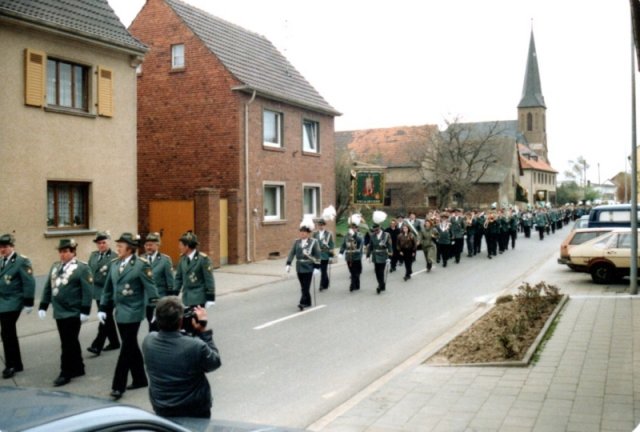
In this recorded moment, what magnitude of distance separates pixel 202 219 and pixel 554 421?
15.8m

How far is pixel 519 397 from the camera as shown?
675 centimetres

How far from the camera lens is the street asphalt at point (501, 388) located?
6.02m

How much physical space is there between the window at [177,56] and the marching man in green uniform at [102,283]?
14.7 meters

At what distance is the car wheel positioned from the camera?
16.9 metres

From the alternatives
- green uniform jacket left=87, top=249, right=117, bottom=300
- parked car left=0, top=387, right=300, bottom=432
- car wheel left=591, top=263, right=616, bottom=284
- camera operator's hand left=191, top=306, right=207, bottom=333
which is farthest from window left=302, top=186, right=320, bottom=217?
parked car left=0, top=387, right=300, bottom=432

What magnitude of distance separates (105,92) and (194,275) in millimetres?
9362

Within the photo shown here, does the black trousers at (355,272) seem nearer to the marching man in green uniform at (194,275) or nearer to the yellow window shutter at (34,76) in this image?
the marching man in green uniform at (194,275)

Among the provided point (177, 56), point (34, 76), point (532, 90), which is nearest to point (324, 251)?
point (34, 76)

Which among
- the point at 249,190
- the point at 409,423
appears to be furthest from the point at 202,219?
the point at 409,423

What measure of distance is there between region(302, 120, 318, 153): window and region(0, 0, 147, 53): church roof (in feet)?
32.1

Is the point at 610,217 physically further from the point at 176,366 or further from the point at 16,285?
the point at 176,366

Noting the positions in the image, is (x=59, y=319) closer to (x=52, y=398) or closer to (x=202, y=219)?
(x=52, y=398)

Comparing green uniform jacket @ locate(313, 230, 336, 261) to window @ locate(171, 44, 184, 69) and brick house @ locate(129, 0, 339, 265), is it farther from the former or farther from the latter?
window @ locate(171, 44, 184, 69)

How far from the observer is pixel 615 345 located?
30.1 feet
